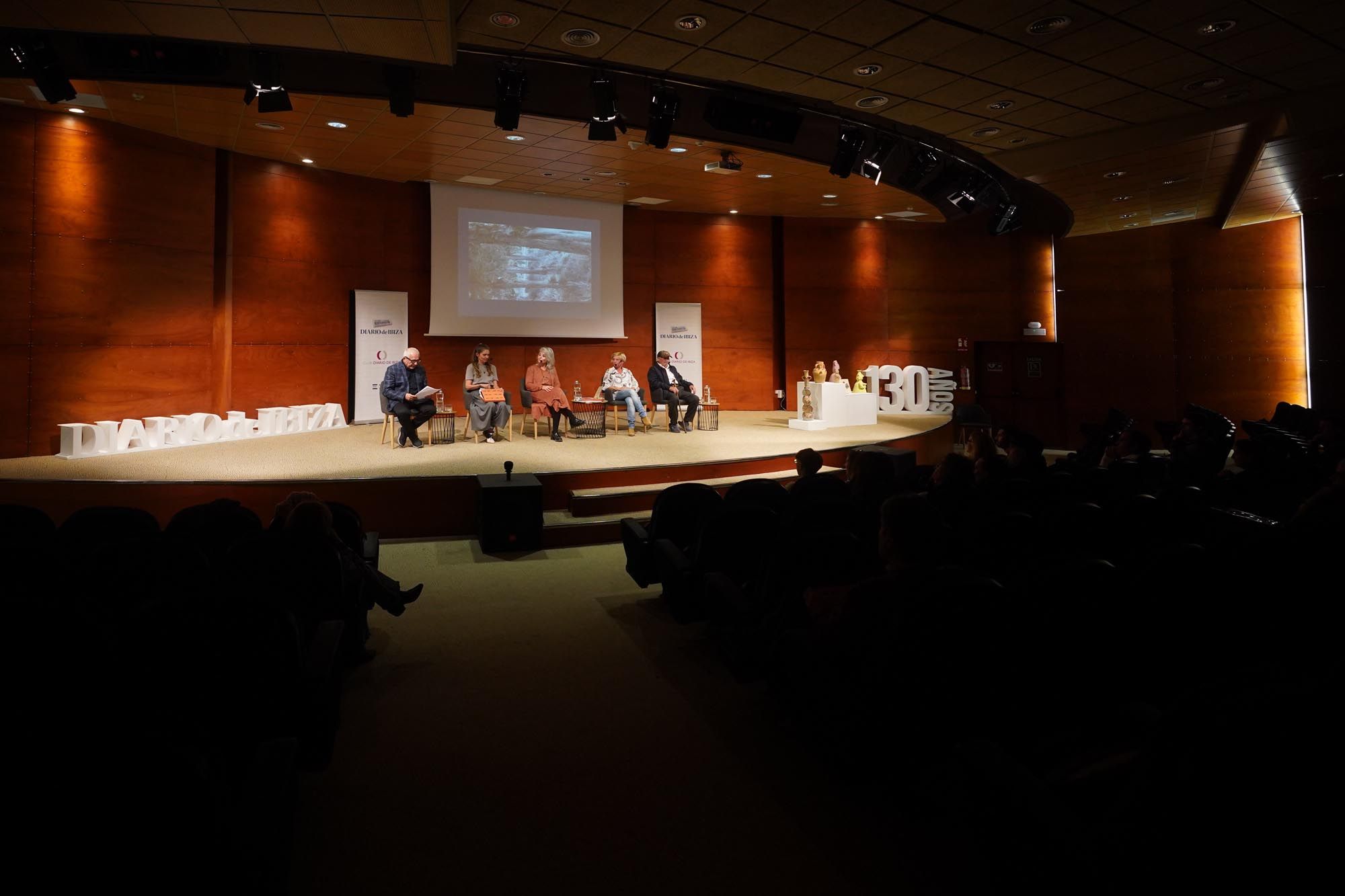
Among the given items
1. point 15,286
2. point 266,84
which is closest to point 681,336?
point 266,84

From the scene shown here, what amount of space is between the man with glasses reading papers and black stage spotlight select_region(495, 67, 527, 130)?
9.69ft

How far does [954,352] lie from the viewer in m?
14.4

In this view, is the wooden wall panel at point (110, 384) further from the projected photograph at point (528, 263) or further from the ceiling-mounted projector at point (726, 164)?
the ceiling-mounted projector at point (726, 164)

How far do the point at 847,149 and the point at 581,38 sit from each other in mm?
3389

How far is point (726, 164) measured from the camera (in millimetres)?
9836

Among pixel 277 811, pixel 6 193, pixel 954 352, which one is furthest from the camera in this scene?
pixel 954 352

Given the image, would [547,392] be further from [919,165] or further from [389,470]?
[919,165]

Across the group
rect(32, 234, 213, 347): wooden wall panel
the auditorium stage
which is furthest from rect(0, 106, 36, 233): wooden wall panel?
the auditorium stage

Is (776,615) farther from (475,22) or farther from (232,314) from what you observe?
(232,314)

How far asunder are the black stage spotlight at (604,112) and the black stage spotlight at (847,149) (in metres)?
2.47

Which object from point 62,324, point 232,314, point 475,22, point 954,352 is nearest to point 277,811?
point 475,22

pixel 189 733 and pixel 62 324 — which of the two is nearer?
pixel 189 733

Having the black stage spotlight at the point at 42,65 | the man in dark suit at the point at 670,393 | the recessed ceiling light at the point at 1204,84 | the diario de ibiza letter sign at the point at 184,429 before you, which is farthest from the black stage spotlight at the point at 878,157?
the diario de ibiza letter sign at the point at 184,429

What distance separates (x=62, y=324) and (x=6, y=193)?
1.29 meters
